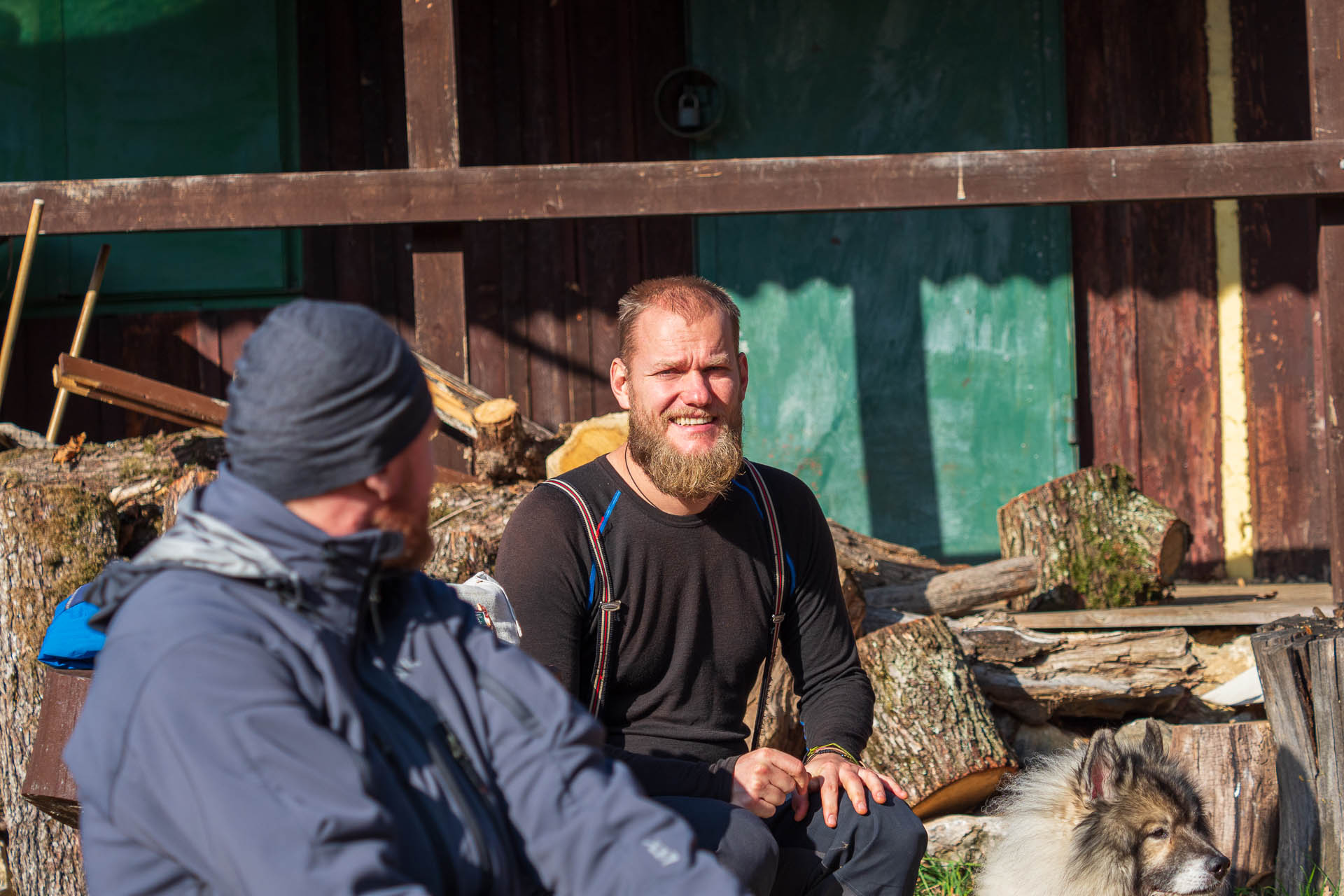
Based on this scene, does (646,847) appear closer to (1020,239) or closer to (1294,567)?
(1020,239)

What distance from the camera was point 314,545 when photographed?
1.48m

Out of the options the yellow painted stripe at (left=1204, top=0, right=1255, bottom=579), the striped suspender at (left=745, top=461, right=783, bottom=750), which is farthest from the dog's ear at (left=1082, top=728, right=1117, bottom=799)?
the yellow painted stripe at (left=1204, top=0, right=1255, bottom=579)

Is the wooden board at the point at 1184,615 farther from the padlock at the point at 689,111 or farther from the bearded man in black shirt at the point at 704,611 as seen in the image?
the padlock at the point at 689,111

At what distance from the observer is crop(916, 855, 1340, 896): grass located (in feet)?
12.0

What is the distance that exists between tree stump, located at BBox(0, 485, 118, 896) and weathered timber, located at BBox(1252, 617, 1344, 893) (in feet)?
13.3

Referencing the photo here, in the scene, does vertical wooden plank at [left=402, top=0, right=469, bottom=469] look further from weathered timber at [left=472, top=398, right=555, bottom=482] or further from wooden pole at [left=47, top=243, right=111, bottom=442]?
wooden pole at [left=47, top=243, right=111, bottom=442]

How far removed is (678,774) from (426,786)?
1.04 metres

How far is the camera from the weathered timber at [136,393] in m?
4.85

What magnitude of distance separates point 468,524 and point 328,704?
3.10 meters

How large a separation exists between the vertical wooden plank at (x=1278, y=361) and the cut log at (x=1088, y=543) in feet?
4.29

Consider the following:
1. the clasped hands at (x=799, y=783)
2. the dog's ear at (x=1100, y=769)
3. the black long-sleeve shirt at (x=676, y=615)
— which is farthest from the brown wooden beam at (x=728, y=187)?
the clasped hands at (x=799, y=783)

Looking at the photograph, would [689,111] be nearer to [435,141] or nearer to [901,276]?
[901,276]

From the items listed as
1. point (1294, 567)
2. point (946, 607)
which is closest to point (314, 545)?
point (946, 607)

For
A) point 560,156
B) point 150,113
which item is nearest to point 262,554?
point 560,156
